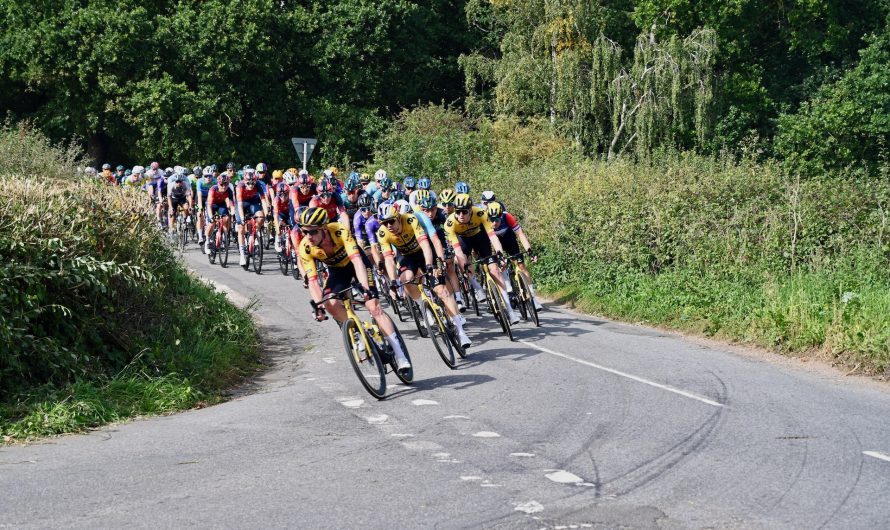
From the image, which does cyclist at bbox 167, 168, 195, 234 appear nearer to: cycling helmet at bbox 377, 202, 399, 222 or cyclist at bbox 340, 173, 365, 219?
cyclist at bbox 340, 173, 365, 219

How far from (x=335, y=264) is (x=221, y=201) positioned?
504 inches

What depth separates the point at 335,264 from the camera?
453 inches

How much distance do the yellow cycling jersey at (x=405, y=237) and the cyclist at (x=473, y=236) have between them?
877 mm

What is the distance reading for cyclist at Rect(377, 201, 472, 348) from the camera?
41.7ft

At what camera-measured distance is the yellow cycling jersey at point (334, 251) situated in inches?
436

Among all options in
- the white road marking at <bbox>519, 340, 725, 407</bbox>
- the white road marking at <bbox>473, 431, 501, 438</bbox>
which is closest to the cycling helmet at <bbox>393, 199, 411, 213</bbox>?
the white road marking at <bbox>519, 340, 725, 407</bbox>

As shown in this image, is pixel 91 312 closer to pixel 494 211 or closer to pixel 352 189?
pixel 494 211

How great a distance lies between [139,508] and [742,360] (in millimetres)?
8641

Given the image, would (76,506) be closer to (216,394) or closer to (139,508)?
(139,508)

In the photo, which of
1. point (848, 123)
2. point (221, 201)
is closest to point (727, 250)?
point (221, 201)

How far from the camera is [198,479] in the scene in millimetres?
7582

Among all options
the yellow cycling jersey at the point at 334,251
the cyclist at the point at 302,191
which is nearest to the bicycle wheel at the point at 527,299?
the yellow cycling jersey at the point at 334,251

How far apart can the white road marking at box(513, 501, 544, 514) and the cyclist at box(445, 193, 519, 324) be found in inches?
298

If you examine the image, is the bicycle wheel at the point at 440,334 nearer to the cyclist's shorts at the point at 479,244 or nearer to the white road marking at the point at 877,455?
the cyclist's shorts at the point at 479,244
